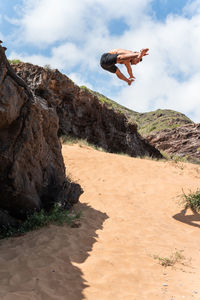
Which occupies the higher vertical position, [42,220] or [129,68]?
[129,68]

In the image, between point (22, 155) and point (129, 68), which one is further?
point (129, 68)

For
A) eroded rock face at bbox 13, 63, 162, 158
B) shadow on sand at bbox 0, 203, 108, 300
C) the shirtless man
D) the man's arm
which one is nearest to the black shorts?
the shirtless man

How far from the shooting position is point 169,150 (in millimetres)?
31938

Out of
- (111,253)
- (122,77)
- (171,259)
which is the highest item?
(122,77)

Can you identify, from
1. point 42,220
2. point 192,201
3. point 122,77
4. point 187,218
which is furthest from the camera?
point 192,201

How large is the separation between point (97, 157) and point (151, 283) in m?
8.96

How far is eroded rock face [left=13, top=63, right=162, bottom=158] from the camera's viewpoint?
14.3 meters

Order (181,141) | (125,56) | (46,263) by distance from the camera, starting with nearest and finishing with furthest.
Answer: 1. (46,263)
2. (125,56)
3. (181,141)

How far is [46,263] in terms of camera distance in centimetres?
353

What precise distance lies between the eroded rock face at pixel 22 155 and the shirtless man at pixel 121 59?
224 centimetres

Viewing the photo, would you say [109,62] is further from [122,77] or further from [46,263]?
[46,263]

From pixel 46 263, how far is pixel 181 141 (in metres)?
30.6

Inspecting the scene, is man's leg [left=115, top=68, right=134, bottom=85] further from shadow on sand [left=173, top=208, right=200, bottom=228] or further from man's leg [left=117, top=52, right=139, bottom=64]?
shadow on sand [left=173, top=208, right=200, bottom=228]

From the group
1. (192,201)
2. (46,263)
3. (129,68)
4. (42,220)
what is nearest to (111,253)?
(46,263)
